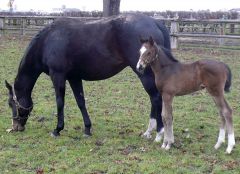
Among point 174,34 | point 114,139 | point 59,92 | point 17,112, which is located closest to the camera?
point 114,139

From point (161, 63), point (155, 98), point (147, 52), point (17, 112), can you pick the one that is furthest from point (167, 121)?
point (17, 112)

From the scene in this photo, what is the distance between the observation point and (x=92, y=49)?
6684mm

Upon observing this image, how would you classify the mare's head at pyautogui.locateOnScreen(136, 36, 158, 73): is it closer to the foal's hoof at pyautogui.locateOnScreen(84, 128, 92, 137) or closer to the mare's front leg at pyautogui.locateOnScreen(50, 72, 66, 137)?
the mare's front leg at pyautogui.locateOnScreen(50, 72, 66, 137)

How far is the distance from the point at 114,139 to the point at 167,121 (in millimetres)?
1009

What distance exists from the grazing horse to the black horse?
0.45m

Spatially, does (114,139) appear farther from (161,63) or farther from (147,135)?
(161,63)

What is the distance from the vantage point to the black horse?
649cm

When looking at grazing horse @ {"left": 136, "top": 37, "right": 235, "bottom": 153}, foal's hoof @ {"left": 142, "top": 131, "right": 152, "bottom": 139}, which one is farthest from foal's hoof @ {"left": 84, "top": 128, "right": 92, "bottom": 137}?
grazing horse @ {"left": 136, "top": 37, "right": 235, "bottom": 153}

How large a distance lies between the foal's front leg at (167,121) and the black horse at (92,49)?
0.48m

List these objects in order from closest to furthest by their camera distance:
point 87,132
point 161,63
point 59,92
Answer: point 161,63, point 59,92, point 87,132

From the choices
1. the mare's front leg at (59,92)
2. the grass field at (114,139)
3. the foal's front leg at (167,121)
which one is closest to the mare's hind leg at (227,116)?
the grass field at (114,139)

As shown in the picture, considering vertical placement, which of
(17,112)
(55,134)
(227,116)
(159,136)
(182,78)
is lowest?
(55,134)

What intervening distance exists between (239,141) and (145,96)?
382 centimetres

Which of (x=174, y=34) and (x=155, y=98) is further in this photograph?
(x=174, y=34)
